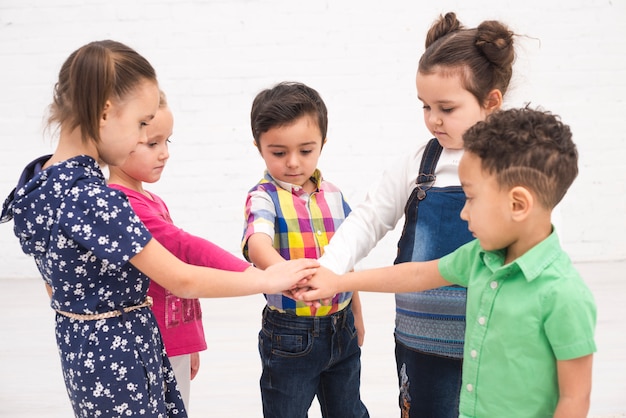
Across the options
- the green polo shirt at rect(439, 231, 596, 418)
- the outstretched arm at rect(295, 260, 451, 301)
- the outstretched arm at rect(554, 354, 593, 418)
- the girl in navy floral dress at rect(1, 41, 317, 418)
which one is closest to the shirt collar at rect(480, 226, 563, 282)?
the green polo shirt at rect(439, 231, 596, 418)

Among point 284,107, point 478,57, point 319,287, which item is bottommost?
point 319,287

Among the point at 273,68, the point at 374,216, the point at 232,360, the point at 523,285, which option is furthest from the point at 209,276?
the point at 273,68

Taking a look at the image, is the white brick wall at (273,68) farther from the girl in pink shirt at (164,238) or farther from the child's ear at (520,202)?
the child's ear at (520,202)

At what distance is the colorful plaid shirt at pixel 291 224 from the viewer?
162cm

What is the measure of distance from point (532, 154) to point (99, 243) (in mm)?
732

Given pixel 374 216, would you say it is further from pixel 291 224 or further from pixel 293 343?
pixel 293 343

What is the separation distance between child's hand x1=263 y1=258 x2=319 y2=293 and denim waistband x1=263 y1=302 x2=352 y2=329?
0.41 ft

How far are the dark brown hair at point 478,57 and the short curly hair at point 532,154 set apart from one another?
0.34 meters

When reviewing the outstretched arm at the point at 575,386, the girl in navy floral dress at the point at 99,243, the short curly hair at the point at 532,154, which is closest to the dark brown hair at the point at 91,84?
the girl in navy floral dress at the point at 99,243

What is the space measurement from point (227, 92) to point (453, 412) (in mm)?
3077

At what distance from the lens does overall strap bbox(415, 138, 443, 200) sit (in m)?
1.53

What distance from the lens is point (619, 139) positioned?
4.40 metres

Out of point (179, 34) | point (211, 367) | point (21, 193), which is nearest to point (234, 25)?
point (179, 34)

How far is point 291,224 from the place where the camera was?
1644 mm
